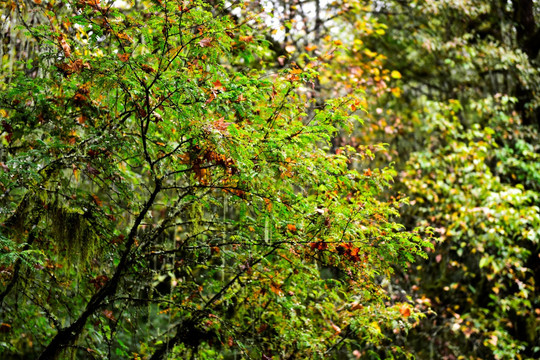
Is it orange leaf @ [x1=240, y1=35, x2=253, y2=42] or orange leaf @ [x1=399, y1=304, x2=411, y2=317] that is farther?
orange leaf @ [x1=399, y1=304, x2=411, y2=317]

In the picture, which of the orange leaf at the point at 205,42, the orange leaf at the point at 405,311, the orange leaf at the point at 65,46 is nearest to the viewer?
the orange leaf at the point at 205,42

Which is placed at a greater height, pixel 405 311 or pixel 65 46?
pixel 65 46

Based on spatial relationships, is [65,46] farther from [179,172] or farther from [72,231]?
[72,231]

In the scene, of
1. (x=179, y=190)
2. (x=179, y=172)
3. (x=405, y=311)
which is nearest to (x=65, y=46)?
(x=179, y=172)

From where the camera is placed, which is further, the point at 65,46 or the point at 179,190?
the point at 179,190

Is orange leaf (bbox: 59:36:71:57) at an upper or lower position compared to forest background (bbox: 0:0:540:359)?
upper

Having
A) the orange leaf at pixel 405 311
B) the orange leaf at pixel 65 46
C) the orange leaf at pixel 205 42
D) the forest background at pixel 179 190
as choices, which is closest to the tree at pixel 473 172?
the forest background at pixel 179 190

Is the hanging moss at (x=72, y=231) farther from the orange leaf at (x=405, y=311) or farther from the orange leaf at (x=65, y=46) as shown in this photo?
the orange leaf at (x=405, y=311)

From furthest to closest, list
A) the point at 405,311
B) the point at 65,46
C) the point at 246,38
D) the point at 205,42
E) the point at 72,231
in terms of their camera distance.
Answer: the point at 405,311 → the point at 246,38 → the point at 72,231 → the point at 65,46 → the point at 205,42

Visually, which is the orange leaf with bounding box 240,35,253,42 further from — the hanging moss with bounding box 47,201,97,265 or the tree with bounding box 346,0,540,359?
the tree with bounding box 346,0,540,359

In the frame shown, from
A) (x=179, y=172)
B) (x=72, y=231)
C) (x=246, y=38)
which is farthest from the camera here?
(x=246, y=38)

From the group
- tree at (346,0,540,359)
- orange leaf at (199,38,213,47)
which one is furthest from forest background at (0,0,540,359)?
tree at (346,0,540,359)

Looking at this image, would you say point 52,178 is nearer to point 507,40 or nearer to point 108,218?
point 108,218

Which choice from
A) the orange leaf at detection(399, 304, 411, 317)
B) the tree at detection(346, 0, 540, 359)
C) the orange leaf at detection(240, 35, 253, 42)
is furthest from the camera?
the tree at detection(346, 0, 540, 359)
